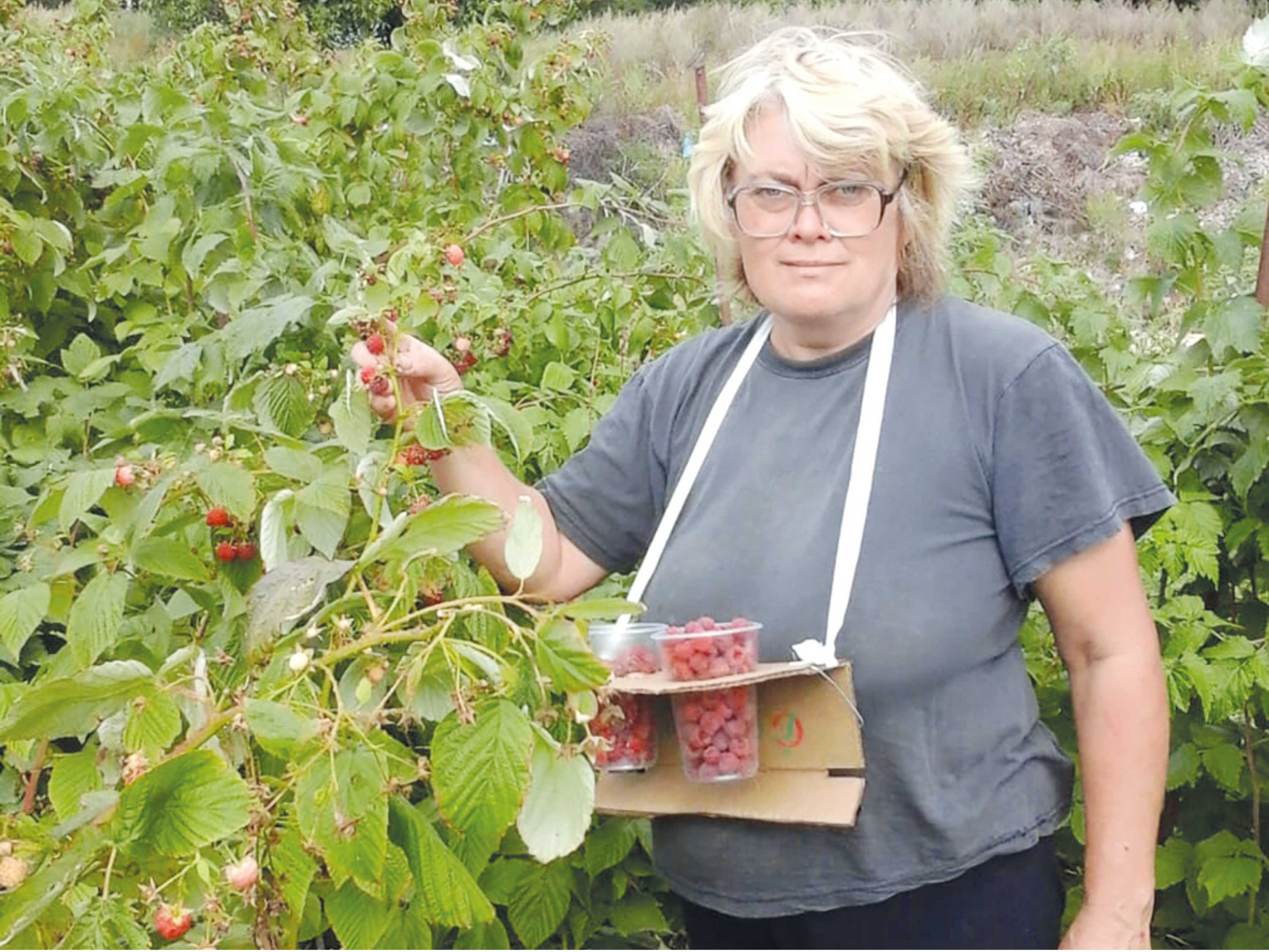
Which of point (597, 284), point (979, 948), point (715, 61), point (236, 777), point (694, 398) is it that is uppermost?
point (236, 777)

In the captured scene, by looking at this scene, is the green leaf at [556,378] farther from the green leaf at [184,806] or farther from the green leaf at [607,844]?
the green leaf at [184,806]

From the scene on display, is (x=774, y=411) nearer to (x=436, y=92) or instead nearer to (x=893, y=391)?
(x=893, y=391)

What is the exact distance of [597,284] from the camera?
2.71 m

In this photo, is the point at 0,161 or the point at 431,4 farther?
the point at 431,4

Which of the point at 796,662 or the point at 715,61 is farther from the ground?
the point at 796,662

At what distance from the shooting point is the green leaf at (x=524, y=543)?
1.01m

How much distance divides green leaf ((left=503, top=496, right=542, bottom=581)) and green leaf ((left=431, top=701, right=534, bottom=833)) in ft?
0.38

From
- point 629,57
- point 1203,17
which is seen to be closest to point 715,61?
point 629,57

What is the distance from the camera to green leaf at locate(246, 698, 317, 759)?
2.99 feet

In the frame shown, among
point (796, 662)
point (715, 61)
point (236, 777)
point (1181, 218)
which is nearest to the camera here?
point (236, 777)

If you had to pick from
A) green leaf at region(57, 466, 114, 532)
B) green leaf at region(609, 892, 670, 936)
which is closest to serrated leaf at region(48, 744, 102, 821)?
green leaf at region(57, 466, 114, 532)

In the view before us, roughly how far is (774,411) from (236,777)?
2.73ft

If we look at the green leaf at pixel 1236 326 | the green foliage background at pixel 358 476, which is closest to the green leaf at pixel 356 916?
the green foliage background at pixel 358 476

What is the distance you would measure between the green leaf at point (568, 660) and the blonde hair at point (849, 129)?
2.41 feet
